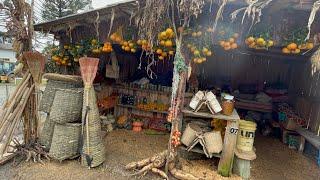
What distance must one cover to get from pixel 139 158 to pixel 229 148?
179 centimetres

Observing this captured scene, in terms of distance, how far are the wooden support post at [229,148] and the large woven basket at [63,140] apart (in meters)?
2.71

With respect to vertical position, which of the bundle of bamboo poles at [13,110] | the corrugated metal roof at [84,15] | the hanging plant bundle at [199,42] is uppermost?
the corrugated metal roof at [84,15]

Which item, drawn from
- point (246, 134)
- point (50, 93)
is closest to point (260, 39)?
point (246, 134)

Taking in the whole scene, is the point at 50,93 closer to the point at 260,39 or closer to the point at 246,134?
the point at 246,134

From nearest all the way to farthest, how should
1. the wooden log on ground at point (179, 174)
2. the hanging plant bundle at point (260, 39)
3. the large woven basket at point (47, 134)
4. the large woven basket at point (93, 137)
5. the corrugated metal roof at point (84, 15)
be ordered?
1. the wooden log on ground at point (179, 174)
2. the hanging plant bundle at point (260, 39)
3. the large woven basket at point (93, 137)
4. the corrugated metal roof at point (84, 15)
5. the large woven basket at point (47, 134)

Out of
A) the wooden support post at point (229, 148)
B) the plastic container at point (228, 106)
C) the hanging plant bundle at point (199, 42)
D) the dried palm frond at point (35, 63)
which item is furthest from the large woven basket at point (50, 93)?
the wooden support post at point (229, 148)

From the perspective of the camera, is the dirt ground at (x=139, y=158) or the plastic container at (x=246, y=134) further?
the plastic container at (x=246, y=134)

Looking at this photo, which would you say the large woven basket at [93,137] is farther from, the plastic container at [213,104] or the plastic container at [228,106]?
the plastic container at [228,106]

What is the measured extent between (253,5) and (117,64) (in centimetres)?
405

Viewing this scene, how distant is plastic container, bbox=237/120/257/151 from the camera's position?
14.5 feet

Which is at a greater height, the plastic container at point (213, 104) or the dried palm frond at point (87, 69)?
the dried palm frond at point (87, 69)

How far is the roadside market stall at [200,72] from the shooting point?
4.25 metres

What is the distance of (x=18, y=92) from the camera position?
4488 millimetres

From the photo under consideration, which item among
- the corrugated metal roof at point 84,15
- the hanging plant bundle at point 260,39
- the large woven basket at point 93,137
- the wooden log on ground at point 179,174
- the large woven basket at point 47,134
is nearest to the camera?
the wooden log on ground at point 179,174
